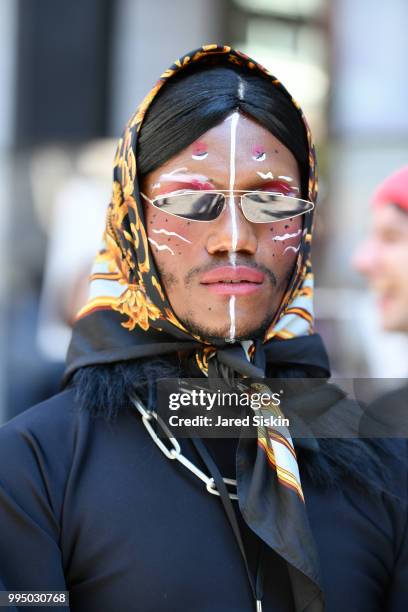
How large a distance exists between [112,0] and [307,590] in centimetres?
544

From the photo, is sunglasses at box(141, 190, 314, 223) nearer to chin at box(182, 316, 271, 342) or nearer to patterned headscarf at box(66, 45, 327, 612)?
patterned headscarf at box(66, 45, 327, 612)

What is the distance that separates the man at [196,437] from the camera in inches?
71.1

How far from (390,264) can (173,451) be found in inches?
82.1

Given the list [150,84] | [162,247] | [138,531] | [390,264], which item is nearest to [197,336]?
[162,247]

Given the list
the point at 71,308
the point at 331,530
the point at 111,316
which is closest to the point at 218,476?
the point at 331,530

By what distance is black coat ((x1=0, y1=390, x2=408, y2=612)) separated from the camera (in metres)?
1.78

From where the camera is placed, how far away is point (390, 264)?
3801 mm

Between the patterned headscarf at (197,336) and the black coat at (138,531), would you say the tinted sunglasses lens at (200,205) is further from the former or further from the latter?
the black coat at (138,531)

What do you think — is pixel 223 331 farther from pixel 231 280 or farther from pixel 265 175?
pixel 265 175

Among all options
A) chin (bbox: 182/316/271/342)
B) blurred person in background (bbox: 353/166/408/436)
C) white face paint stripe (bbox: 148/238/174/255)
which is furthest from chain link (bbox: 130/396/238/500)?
blurred person in background (bbox: 353/166/408/436)

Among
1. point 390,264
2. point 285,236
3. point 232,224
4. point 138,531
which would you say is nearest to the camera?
point 138,531

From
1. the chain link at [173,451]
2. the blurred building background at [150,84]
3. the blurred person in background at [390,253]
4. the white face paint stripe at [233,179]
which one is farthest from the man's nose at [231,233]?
the blurred building background at [150,84]

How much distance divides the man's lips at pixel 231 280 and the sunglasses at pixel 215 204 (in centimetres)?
11

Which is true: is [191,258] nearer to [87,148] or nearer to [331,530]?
[331,530]
